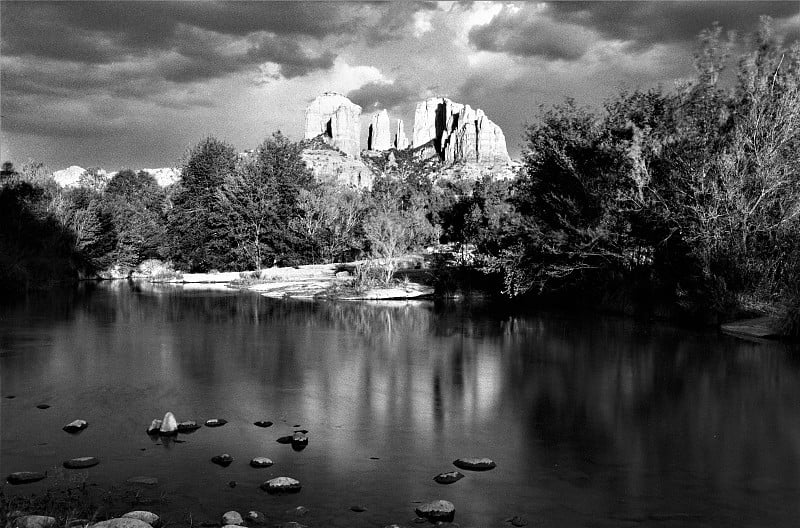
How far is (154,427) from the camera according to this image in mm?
10234

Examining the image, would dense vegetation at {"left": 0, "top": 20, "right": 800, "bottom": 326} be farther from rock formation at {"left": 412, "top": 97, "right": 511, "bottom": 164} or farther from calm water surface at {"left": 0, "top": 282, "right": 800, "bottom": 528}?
rock formation at {"left": 412, "top": 97, "right": 511, "bottom": 164}

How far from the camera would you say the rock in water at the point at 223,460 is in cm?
877

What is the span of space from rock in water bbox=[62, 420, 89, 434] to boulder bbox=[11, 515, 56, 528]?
15.2ft

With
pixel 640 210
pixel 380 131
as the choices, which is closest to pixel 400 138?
pixel 380 131

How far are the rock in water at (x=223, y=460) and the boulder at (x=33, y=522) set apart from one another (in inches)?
118

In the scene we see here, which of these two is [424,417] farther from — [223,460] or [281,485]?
Answer: [281,485]

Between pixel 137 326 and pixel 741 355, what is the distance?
19.5m

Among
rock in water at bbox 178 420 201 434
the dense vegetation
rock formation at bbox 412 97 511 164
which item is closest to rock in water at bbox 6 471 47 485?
rock in water at bbox 178 420 201 434

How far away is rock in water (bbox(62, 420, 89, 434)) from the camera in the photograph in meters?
10.2

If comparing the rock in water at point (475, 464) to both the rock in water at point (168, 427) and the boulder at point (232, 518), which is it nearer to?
the boulder at point (232, 518)

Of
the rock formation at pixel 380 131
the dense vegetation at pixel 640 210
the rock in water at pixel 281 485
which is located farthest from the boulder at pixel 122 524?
the rock formation at pixel 380 131

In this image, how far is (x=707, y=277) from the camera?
76.1 feet

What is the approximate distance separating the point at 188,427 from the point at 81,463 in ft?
6.58

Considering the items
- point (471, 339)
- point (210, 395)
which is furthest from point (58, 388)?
point (471, 339)
